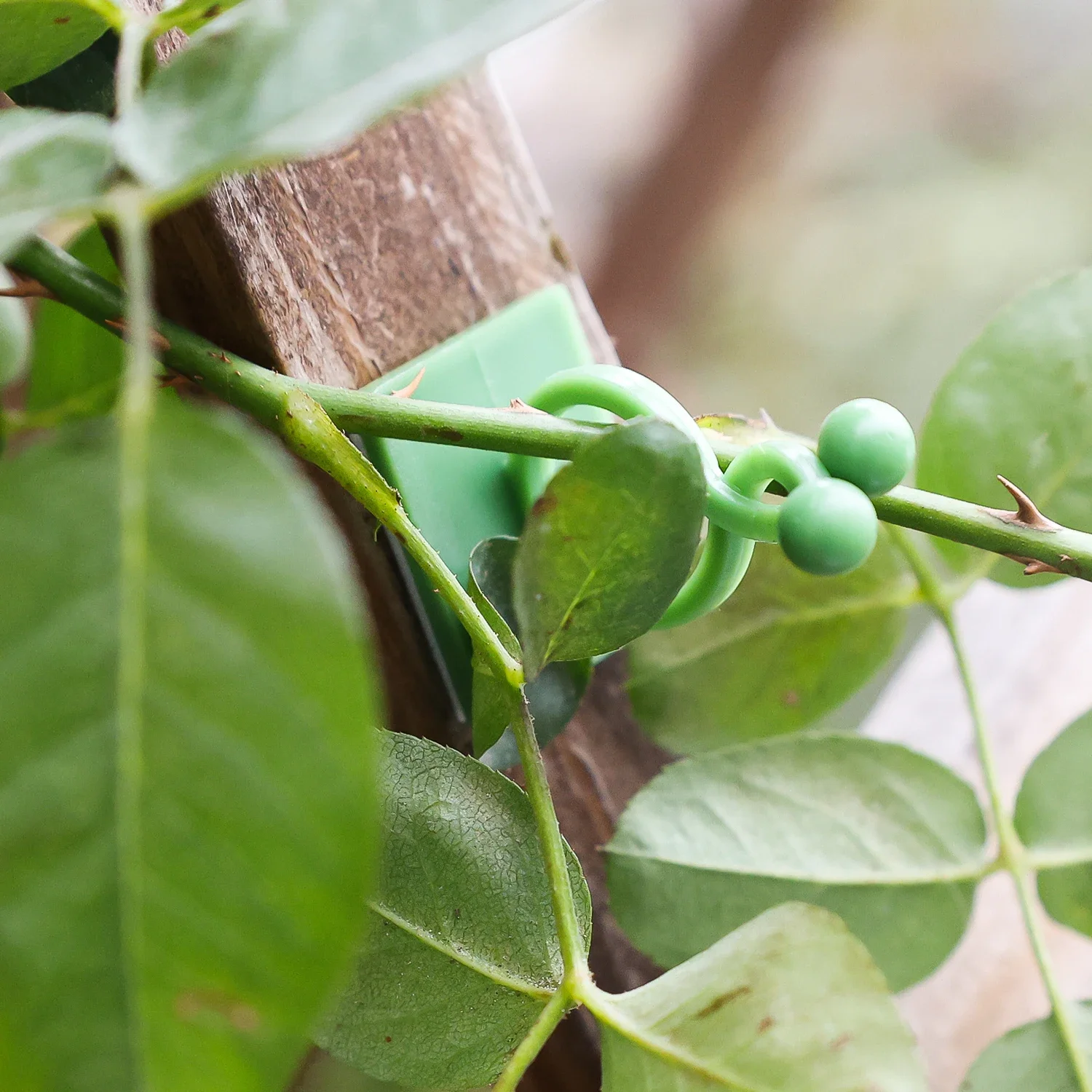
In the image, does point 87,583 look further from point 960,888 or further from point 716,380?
point 716,380

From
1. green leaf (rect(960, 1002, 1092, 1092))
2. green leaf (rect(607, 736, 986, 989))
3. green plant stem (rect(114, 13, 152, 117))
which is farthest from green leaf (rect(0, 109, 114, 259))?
green leaf (rect(960, 1002, 1092, 1092))

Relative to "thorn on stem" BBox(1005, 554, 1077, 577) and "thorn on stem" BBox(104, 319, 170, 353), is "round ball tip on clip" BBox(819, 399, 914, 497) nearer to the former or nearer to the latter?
"thorn on stem" BBox(1005, 554, 1077, 577)

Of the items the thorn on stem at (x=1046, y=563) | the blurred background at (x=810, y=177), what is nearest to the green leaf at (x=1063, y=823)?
the thorn on stem at (x=1046, y=563)

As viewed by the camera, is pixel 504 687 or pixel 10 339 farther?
pixel 10 339

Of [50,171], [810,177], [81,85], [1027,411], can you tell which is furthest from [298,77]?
[810,177]

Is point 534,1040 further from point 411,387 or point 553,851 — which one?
point 411,387
